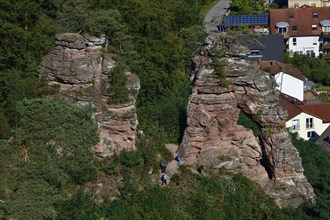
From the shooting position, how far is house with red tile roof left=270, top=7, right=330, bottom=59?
80.6 meters

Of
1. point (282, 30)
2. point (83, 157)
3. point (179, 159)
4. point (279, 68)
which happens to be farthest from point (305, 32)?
point (83, 157)

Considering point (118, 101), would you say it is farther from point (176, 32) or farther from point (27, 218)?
point (176, 32)

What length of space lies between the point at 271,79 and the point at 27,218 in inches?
536

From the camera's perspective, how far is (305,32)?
3184 inches

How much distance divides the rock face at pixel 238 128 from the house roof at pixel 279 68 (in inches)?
1165

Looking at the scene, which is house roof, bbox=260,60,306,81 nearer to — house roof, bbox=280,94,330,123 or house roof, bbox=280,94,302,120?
house roof, bbox=280,94,302,120

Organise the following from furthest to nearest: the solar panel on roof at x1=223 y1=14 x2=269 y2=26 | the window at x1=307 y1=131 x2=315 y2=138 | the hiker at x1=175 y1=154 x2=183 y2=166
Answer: the solar panel on roof at x1=223 y1=14 x2=269 y2=26, the window at x1=307 y1=131 x2=315 y2=138, the hiker at x1=175 y1=154 x2=183 y2=166

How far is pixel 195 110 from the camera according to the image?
33.7m

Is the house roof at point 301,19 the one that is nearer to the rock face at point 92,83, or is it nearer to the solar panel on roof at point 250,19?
the solar panel on roof at point 250,19

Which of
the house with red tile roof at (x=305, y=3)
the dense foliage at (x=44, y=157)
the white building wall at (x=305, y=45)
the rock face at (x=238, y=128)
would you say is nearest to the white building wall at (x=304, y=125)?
the rock face at (x=238, y=128)

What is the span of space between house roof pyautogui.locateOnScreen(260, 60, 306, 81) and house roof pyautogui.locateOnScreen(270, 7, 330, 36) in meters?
11.4

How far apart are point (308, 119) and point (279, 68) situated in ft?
28.8

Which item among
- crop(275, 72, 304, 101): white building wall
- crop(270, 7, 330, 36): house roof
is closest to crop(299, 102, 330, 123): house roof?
crop(275, 72, 304, 101): white building wall

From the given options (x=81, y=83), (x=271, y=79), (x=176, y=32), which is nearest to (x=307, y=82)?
(x=176, y=32)
